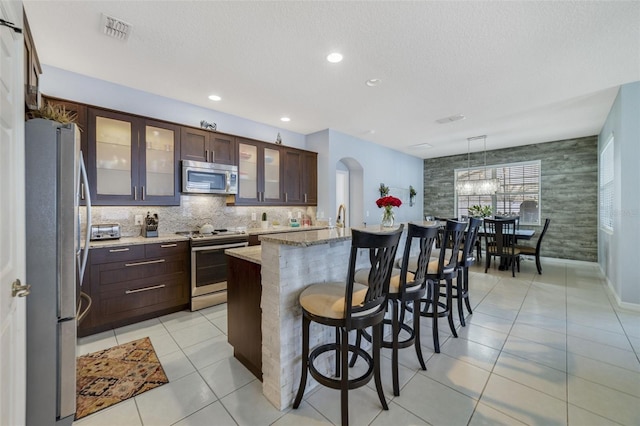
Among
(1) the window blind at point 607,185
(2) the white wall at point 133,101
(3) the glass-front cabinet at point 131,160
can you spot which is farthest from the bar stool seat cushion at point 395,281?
(1) the window blind at point 607,185

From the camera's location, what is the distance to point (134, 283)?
2.97 m

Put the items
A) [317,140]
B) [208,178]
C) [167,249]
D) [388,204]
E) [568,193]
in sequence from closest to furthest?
1. [388,204]
2. [167,249]
3. [208,178]
4. [317,140]
5. [568,193]

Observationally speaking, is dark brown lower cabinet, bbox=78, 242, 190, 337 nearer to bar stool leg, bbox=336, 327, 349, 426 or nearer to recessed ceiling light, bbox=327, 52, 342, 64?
bar stool leg, bbox=336, 327, 349, 426

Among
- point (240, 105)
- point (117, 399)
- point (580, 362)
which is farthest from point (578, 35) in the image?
point (117, 399)

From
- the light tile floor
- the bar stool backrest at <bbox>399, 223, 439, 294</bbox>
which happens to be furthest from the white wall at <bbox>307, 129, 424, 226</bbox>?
the bar stool backrest at <bbox>399, 223, 439, 294</bbox>

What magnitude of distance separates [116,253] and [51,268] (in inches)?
59.2

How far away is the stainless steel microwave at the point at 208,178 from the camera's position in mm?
3644

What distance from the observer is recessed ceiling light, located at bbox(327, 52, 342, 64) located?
8.72 ft

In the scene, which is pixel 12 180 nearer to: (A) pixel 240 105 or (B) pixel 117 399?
(B) pixel 117 399

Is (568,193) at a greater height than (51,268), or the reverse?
(568,193)

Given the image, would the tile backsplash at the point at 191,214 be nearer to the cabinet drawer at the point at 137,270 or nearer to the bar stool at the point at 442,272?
the cabinet drawer at the point at 137,270

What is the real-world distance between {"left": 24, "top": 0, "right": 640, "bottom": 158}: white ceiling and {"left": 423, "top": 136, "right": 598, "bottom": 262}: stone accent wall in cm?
230

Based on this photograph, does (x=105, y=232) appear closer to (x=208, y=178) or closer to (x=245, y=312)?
(x=208, y=178)

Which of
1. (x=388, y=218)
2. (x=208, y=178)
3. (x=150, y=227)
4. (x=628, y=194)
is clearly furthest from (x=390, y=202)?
(x=628, y=194)
